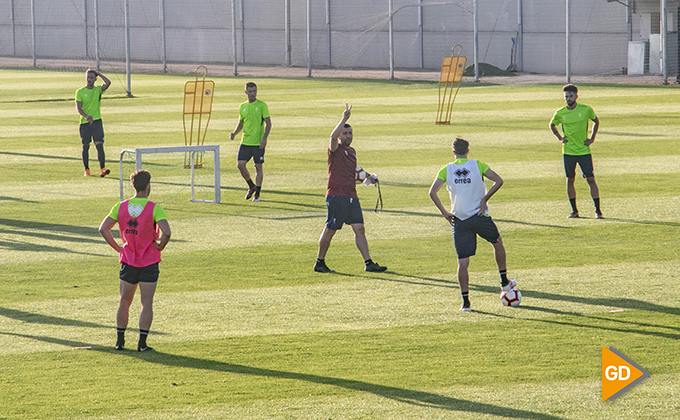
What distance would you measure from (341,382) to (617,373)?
7.65ft

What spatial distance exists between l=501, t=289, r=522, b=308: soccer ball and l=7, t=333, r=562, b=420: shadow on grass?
2694 mm

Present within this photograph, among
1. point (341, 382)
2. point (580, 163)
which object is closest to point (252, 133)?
point (580, 163)

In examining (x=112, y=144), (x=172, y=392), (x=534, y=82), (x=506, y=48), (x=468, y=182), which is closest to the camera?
(x=172, y=392)

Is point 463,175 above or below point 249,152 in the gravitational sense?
below

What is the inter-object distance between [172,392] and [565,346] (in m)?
3.70

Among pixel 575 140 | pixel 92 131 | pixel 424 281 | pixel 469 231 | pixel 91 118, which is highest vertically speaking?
pixel 91 118

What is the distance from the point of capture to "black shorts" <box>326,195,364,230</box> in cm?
1145

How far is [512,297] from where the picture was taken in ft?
31.8

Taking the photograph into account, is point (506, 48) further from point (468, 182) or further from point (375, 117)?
point (468, 182)

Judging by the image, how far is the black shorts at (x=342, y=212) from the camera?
11.4 metres

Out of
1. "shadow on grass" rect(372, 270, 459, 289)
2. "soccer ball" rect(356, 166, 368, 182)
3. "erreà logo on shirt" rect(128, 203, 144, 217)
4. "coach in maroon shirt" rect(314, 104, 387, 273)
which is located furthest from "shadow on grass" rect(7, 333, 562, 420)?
"soccer ball" rect(356, 166, 368, 182)

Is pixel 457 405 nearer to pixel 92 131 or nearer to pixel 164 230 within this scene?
pixel 164 230

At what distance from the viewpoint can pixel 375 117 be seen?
29.1 metres

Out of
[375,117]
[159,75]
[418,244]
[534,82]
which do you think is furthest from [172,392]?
[159,75]
